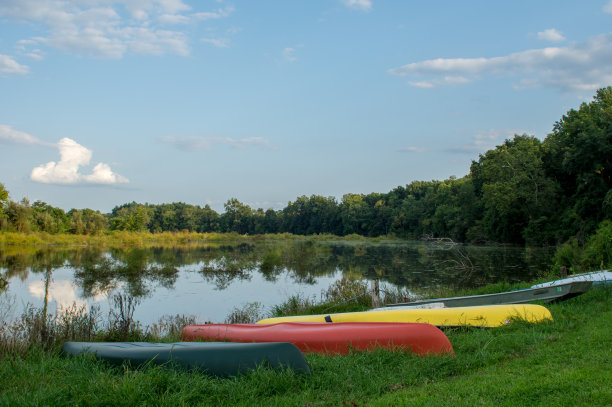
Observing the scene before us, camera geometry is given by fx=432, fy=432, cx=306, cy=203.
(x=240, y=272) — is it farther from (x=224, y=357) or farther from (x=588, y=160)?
(x=588, y=160)

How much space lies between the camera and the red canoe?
184 inches

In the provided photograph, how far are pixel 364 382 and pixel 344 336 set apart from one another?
4.75 ft

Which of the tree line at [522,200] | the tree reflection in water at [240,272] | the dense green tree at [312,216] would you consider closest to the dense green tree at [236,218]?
the dense green tree at [312,216]

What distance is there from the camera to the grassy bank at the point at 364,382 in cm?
307

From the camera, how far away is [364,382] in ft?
12.0

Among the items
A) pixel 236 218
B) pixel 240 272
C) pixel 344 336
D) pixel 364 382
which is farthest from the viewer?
pixel 236 218

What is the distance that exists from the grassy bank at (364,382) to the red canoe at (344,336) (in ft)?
0.95

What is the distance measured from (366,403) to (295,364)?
2.45 ft

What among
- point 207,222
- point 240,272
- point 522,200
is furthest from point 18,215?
point 207,222

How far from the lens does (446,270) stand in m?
20.3

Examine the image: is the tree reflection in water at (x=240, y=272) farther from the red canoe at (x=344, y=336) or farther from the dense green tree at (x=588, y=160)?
the dense green tree at (x=588, y=160)

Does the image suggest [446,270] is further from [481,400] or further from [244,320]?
[481,400]

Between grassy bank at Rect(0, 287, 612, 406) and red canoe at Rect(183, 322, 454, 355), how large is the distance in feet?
0.95

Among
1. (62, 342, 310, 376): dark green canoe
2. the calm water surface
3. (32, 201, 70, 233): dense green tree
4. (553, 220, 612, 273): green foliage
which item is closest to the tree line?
(32, 201, 70, 233): dense green tree
